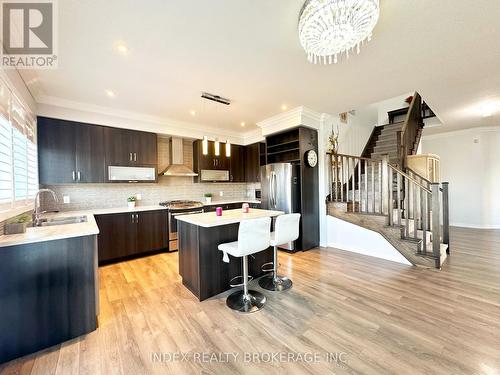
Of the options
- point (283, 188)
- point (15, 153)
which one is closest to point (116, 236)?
point (15, 153)

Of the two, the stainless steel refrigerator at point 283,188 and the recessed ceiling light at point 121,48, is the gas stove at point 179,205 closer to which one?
the stainless steel refrigerator at point 283,188

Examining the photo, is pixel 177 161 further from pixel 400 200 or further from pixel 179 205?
pixel 400 200

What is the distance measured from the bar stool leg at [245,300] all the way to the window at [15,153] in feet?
7.96

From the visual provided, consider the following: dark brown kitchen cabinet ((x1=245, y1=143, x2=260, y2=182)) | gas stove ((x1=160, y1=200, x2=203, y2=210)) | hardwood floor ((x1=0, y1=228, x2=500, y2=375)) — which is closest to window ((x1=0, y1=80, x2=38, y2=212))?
hardwood floor ((x1=0, y1=228, x2=500, y2=375))

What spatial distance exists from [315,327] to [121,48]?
3415 millimetres

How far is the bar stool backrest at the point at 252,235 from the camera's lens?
6.99 ft

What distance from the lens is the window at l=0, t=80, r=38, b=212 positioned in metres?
2.08

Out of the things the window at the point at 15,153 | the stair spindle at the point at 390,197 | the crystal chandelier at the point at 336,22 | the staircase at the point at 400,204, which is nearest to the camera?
the crystal chandelier at the point at 336,22

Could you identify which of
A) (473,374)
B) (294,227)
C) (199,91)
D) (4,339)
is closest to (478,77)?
(294,227)

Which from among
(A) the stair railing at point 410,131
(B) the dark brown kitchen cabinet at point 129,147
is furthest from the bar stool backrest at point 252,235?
(A) the stair railing at point 410,131

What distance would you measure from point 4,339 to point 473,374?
11.3 ft

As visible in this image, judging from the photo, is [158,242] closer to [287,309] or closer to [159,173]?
[159,173]

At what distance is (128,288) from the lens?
9.05ft

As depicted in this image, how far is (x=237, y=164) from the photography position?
571 cm
